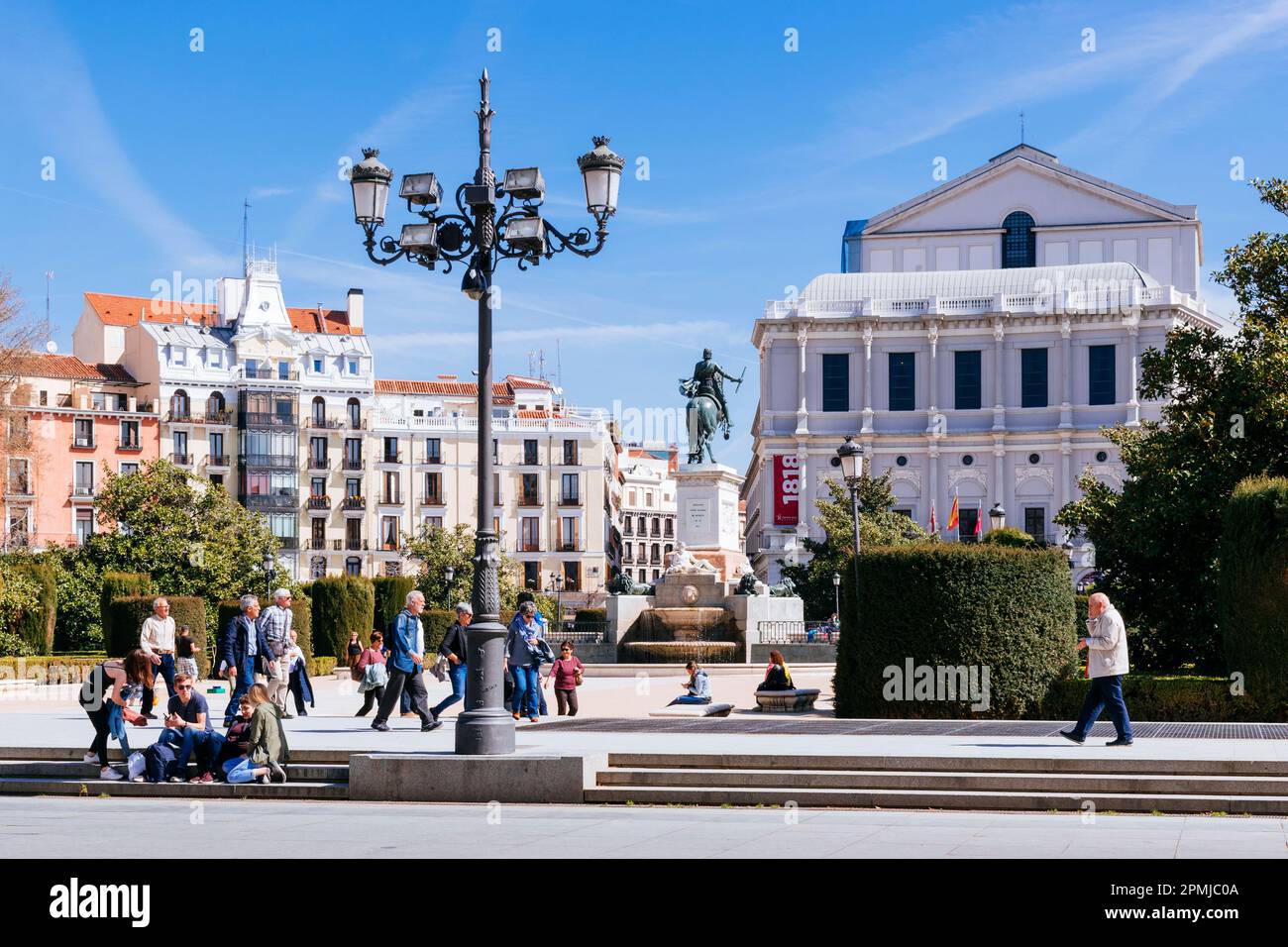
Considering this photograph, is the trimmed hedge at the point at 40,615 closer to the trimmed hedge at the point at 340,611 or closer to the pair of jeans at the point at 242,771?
the trimmed hedge at the point at 340,611

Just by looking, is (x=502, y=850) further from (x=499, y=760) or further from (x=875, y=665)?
(x=875, y=665)

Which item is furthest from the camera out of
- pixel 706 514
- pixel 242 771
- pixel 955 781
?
pixel 706 514

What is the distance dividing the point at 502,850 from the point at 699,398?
36487 mm

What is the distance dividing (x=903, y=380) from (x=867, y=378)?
191cm

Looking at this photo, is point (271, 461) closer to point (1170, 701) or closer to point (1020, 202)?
point (1020, 202)

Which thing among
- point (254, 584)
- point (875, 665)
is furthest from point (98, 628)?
point (875, 665)

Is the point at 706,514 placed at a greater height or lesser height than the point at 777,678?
greater

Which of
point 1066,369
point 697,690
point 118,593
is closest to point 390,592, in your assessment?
point 118,593

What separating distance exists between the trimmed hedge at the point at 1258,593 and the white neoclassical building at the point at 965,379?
6515 cm

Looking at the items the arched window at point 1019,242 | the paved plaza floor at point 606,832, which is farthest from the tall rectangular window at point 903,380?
the paved plaza floor at point 606,832

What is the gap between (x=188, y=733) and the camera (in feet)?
55.1

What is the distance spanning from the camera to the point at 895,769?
15453 mm

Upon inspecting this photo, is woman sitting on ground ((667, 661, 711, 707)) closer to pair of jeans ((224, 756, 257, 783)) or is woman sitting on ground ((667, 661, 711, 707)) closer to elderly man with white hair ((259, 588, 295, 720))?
elderly man with white hair ((259, 588, 295, 720))
